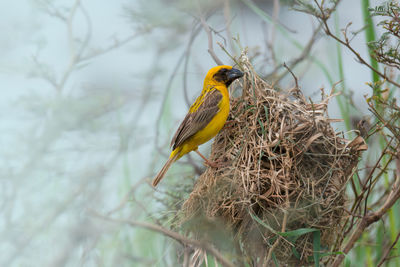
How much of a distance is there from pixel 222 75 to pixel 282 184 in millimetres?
898

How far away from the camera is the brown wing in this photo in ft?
8.65

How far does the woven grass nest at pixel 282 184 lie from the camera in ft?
7.22

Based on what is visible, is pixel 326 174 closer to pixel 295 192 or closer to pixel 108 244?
pixel 295 192

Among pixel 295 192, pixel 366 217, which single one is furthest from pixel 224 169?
pixel 366 217

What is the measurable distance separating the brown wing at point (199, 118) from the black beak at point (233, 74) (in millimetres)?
115

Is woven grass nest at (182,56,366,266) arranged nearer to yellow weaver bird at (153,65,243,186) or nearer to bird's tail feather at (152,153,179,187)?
yellow weaver bird at (153,65,243,186)

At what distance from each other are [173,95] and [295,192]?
1384 millimetres

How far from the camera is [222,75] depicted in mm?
2809

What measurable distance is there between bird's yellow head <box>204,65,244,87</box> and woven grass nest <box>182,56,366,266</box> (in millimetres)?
321

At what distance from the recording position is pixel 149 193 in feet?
9.64

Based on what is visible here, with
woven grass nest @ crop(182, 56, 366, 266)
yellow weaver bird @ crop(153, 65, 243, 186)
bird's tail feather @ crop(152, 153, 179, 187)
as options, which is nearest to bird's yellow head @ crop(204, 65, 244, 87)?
yellow weaver bird @ crop(153, 65, 243, 186)

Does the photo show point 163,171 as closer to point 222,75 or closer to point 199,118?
point 199,118

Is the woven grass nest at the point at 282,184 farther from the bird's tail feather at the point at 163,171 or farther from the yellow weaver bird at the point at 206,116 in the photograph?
the bird's tail feather at the point at 163,171

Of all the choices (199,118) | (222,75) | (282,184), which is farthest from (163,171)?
(282,184)
